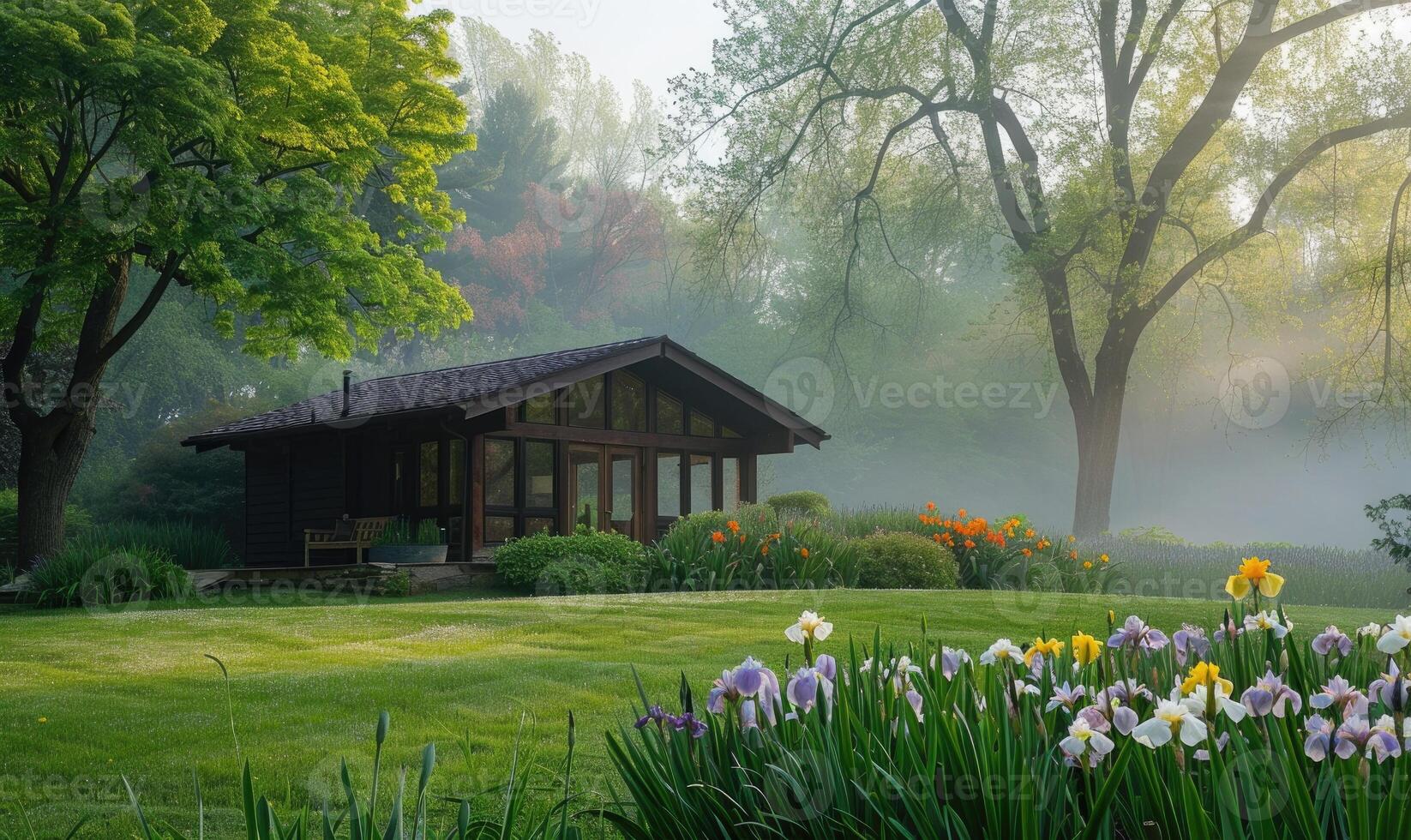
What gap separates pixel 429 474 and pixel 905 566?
912cm

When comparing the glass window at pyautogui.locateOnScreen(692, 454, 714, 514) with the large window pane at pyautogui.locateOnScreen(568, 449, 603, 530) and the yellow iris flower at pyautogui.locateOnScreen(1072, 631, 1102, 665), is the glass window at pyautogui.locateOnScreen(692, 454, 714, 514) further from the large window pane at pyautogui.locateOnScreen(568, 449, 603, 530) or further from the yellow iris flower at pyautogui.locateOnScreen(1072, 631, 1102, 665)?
the yellow iris flower at pyautogui.locateOnScreen(1072, 631, 1102, 665)

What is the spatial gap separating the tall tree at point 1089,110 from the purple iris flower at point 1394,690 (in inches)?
732

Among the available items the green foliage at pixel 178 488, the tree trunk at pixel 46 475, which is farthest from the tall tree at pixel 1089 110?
the green foliage at pixel 178 488

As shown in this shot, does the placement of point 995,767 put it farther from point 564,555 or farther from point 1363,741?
point 564,555

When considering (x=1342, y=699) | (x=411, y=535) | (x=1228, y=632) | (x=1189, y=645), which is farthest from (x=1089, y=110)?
(x=1342, y=699)

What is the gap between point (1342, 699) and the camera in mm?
2338

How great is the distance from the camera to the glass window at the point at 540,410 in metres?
19.1

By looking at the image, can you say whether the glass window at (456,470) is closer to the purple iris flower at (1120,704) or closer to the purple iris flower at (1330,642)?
the purple iris flower at (1330,642)

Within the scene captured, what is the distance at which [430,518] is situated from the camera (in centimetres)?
1920

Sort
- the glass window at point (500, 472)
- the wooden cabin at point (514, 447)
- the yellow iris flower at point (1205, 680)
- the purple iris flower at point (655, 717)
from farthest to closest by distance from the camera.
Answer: the glass window at point (500, 472) → the wooden cabin at point (514, 447) → the purple iris flower at point (655, 717) → the yellow iris flower at point (1205, 680)

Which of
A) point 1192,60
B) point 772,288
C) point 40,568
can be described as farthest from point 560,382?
point 772,288

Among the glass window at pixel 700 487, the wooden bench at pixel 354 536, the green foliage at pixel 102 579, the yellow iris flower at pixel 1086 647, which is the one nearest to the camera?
the yellow iris flower at pixel 1086 647

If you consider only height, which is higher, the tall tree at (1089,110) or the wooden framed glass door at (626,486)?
the tall tree at (1089,110)

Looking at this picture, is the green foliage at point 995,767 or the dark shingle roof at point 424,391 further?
the dark shingle roof at point 424,391
